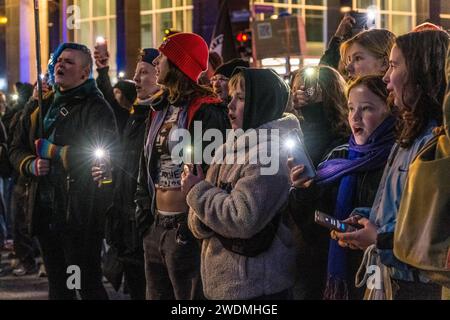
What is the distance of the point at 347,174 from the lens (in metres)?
4.13

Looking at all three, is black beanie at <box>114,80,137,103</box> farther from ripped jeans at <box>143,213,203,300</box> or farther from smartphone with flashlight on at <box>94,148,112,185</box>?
ripped jeans at <box>143,213,203,300</box>

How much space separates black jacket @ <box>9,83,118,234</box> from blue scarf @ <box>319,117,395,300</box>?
2488 millimetres

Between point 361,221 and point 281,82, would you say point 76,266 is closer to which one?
point 281,82

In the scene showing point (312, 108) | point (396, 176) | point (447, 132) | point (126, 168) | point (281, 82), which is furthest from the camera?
point (126, 168)

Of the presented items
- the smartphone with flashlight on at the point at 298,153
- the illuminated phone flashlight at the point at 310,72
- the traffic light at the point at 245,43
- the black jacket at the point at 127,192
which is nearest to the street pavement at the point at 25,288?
the black jacket at the point at 127,192

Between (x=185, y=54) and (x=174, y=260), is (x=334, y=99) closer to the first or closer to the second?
(x=185, y=54)

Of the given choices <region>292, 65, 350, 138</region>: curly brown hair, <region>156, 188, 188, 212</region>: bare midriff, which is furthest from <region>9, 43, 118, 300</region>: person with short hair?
<region>292, 65, 350, 138</region>: curly brown hair

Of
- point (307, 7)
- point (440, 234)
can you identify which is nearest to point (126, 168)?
point (440, 234)

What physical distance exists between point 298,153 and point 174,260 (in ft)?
4.42

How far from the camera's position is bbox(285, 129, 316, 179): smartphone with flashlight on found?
4082mm

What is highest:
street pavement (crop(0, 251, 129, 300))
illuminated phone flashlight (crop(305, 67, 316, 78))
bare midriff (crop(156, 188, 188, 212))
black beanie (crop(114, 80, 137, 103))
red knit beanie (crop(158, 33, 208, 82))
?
red knit beanie (crop(158, 33, 208, 82))

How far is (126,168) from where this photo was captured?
621cm
